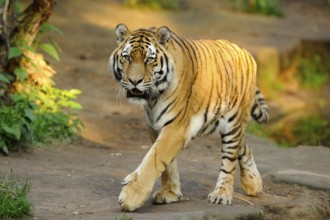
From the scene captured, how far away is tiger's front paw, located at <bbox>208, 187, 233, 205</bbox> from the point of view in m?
6.58

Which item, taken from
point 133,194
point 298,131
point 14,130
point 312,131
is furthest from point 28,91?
point 312,131

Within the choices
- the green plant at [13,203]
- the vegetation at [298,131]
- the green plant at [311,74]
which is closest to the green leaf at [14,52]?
the green plant at [13,203]

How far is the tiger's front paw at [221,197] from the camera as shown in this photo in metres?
6.58

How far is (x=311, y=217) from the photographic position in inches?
274

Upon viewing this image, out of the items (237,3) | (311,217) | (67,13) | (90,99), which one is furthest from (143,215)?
(237,3)

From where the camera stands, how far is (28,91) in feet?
30.2

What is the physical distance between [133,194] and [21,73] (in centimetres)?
337

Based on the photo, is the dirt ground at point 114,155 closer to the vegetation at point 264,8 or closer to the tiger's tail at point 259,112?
the tiger's tail at point 259,112

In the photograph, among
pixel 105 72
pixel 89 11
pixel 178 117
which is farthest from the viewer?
pixel 89 11

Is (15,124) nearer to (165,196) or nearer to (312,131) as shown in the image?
(165,196)

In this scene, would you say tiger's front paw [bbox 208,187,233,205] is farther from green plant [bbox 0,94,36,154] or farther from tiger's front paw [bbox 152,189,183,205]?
green plant [bbox 0,94,36,154]

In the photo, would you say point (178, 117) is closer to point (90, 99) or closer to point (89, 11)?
point (90, 99)

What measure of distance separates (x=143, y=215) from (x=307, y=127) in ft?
24.0

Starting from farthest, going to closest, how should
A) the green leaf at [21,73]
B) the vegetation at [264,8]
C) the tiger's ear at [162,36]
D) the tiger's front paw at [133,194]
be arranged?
the vegetation at [264,8]
the green leaf at [21,73]
the tiger's ear at [162,36]
the tiger's front paw at [133,194]
